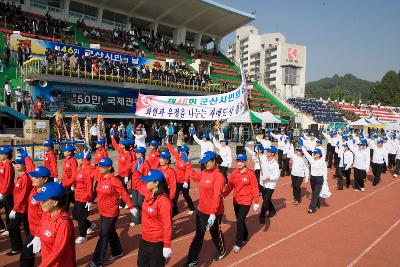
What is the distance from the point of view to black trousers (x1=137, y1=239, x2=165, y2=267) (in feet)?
14.7

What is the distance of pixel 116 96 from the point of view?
23.6 meters

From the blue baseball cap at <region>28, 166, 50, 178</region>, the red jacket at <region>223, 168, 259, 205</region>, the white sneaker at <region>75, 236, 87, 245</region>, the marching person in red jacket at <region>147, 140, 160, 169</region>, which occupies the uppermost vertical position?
the blue baseball cap at <region>28, 166, 50, 178</region>

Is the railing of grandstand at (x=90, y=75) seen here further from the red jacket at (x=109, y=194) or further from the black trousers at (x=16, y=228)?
the red jacket at (x=109, y=194)

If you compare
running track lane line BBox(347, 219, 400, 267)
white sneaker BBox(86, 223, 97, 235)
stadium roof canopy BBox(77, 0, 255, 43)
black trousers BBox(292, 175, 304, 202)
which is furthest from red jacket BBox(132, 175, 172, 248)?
stadium roof canopy BBox(77, 0, 255, 43)

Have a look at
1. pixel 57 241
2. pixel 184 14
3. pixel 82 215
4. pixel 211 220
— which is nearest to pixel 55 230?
pixel 57 241

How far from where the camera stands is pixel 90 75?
850 inches

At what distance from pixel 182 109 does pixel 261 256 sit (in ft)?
20.6

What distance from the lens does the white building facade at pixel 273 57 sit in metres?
83.0

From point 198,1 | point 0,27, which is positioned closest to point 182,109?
point 0,27

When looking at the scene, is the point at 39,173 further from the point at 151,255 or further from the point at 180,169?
the point at 180,169

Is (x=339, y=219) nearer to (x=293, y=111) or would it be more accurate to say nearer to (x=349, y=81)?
(x=293, y=111)

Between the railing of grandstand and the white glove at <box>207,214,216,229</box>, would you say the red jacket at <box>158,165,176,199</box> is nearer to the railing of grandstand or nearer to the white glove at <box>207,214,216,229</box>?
the white glove at <box>207,214,216,229</box>

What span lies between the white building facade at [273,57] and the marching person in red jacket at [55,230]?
71163mm

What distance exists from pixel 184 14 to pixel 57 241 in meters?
38.9
